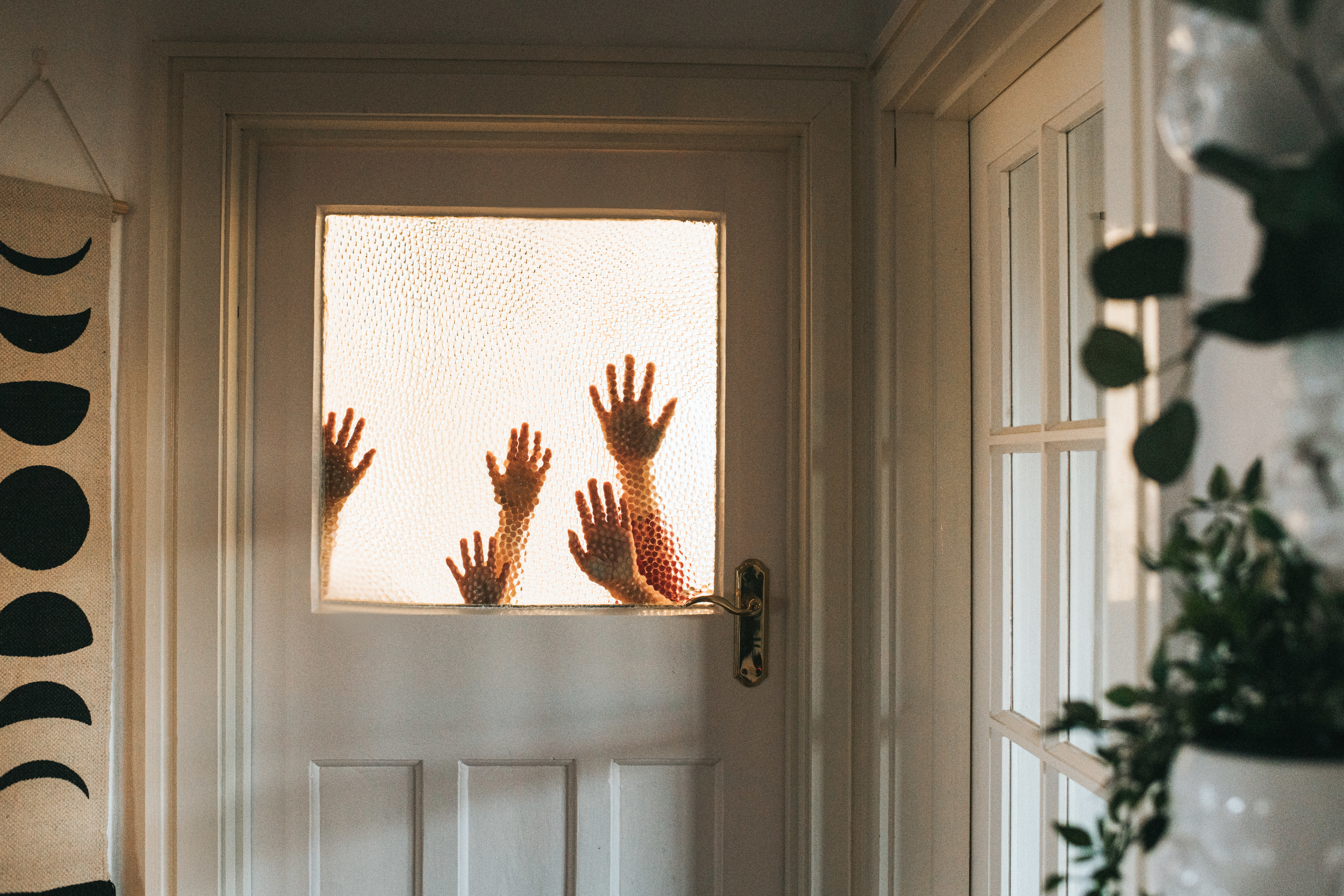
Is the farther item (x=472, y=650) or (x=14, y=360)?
(x=472, y=650)

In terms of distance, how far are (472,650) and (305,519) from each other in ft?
1.15

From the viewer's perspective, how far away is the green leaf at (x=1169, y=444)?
1.37ft

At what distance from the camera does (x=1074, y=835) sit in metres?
0.50

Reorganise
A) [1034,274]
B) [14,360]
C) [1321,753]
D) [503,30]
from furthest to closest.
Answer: [503,30] → [14,360] → [1034,274] → [1321,753]

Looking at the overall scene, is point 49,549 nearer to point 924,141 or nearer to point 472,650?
point 472,650

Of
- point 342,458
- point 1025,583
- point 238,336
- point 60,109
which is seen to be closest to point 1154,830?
point 1025,583

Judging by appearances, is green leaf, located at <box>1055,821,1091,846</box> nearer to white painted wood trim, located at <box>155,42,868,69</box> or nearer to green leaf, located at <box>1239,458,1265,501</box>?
green leaf, located at <box>1239,458,1265,501</box>

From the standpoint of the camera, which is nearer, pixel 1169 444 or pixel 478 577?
pixel 1169 444

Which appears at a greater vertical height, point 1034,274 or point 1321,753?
point 1034,274

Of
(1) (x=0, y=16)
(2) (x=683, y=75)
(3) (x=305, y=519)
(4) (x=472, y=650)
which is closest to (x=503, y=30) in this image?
(2) (x=683, y=75)

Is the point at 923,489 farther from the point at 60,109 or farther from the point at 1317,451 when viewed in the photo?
the point at 60,109

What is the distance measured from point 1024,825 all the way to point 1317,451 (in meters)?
0.93

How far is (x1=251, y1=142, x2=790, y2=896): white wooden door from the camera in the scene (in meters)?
1.41

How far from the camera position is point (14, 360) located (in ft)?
4.16
